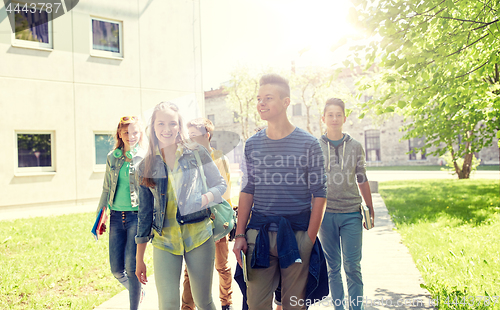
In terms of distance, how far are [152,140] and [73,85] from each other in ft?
40.3

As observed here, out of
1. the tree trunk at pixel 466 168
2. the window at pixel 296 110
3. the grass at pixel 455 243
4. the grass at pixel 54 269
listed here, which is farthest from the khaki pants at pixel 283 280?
the window at pixel 296 110

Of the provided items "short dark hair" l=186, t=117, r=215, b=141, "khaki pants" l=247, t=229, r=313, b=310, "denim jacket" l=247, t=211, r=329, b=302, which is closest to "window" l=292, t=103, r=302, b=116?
"short dark hair" l=186, t=117, r=215, b=141

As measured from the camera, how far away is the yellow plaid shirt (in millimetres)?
2834

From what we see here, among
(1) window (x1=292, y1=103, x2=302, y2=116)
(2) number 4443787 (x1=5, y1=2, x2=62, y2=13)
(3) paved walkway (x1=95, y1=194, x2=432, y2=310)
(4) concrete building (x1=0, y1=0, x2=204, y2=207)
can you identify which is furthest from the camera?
(1) window (x1=292, y1=103, x2=302, y2=116)

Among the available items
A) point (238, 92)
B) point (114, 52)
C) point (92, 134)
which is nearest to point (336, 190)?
point (92, 134)

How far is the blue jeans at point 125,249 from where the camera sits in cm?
369

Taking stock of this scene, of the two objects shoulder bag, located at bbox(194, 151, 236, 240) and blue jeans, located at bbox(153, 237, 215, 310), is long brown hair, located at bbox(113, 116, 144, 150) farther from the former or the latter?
blue jeans, located at bbox(153, 237, 215, 310)

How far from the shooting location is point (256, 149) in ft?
9.11

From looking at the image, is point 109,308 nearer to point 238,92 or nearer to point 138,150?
point 138,150

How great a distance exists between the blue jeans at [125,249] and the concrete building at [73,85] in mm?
9946

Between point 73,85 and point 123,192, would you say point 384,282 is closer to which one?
point 123,192

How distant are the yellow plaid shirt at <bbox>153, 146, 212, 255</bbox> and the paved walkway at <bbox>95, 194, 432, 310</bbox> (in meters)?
1.52

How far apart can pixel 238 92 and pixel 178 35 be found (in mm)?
15697

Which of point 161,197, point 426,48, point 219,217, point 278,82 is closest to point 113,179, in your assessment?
point 161,197
